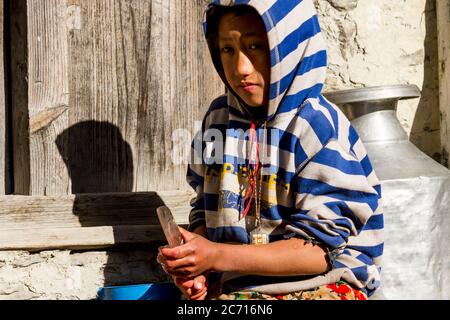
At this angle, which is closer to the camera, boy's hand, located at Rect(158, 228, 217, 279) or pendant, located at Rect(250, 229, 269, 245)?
boy's hand, located at Rect(158, 228, 217, 279)

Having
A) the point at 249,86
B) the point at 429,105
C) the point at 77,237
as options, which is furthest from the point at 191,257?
the point at 429,105

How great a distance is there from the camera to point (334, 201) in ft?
7.42

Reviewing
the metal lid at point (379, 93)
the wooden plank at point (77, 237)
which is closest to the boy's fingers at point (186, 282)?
the wooden plank at point (77, 237)

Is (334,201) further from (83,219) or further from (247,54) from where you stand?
(83,219)

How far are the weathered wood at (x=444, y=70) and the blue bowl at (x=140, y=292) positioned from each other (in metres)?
1.22

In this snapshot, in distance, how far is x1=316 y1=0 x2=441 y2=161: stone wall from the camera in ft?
10.3

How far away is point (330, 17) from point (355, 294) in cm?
124

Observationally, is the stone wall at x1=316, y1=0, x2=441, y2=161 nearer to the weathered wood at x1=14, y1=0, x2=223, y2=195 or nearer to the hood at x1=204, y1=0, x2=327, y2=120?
the weathered wood at x1=14, y1=0, x2=223, y2=195

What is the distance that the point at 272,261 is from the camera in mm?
2281

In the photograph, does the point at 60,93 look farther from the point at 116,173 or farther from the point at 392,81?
the point at 392,81

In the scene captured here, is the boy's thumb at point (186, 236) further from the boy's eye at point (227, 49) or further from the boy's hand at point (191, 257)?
the boy's eye at point (227, 49)

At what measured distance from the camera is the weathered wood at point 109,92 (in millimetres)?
3107

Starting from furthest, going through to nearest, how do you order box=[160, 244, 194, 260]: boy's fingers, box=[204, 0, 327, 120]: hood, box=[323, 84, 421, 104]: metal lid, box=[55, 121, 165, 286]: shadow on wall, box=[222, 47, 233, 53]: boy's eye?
box=[55, 121, 165, 286]: shadow on wall
box=[323, 84, 421, 104]: metal lid
box=[222, 47, 233, 53]: boy's eye
box=[204, 0, 327, 120]: hood
box=[160, 244, 194, 260]: boy's fingers

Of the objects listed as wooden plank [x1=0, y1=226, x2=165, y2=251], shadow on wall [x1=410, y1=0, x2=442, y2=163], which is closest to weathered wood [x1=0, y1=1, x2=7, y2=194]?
wooden plank [x1=0, y1=226, x2=165, y2=251]
